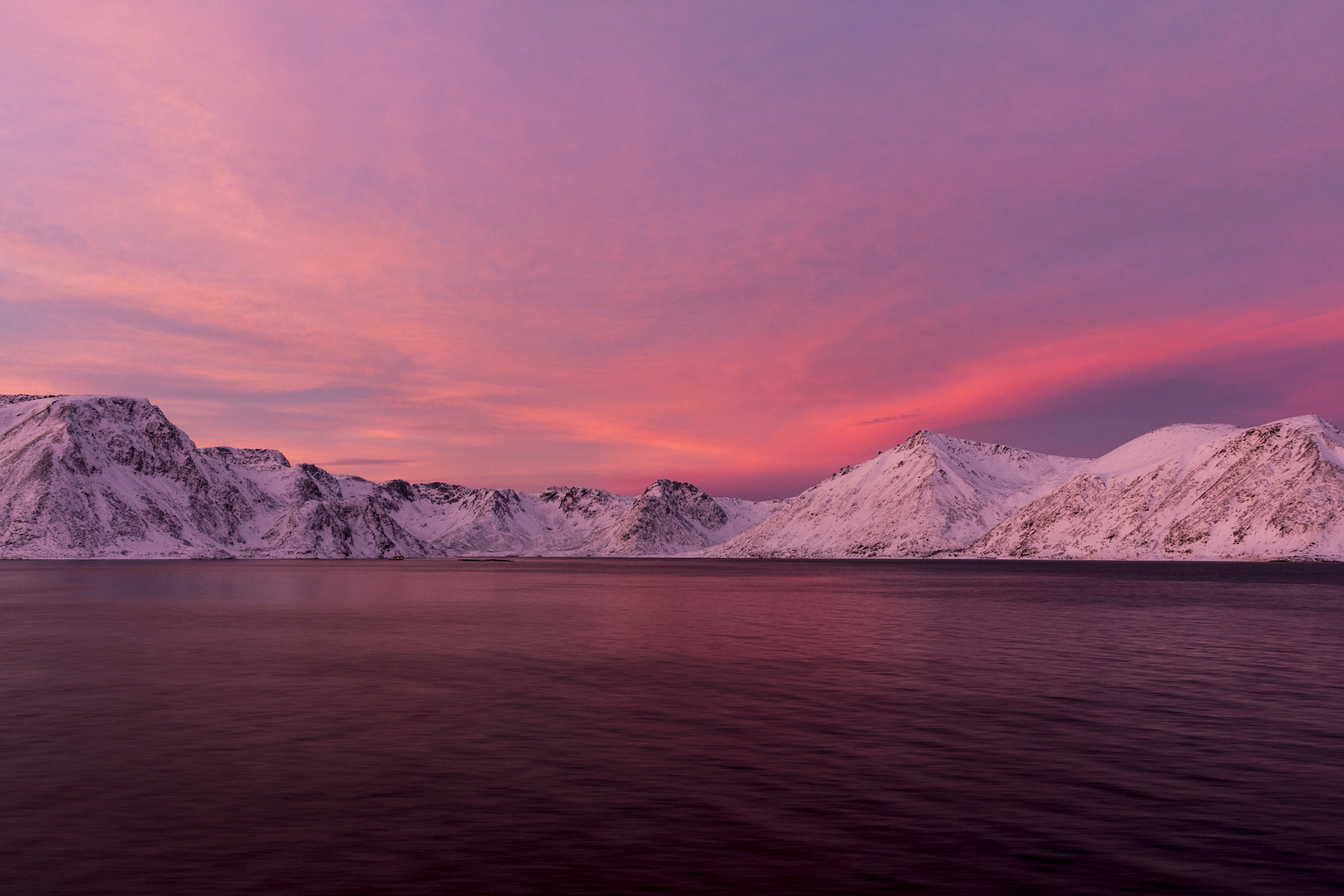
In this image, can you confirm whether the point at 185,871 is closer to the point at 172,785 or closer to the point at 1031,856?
the point at 172,785

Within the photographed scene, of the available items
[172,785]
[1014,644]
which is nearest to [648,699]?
[172,785]

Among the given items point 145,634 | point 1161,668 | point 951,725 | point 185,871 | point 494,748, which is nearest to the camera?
point 185,871

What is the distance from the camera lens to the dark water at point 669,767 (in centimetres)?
1402

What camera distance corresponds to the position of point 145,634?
5644cm

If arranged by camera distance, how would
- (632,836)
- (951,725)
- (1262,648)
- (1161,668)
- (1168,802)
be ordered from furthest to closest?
(1262,648), (1161,668), (951,725), (1168,802), (632,836)

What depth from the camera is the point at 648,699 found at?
106 feet

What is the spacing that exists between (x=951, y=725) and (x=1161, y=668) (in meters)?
20.2

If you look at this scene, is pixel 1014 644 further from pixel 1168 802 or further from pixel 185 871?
pixel 185 871

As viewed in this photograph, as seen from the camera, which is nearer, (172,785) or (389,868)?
(389,868)

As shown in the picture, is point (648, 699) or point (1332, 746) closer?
point (1332, 746)

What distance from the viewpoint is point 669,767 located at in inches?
851

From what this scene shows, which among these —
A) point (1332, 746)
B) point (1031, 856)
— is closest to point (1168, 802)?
point (1031, 856)

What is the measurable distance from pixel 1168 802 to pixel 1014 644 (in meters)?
35.9

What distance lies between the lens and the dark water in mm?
14023
